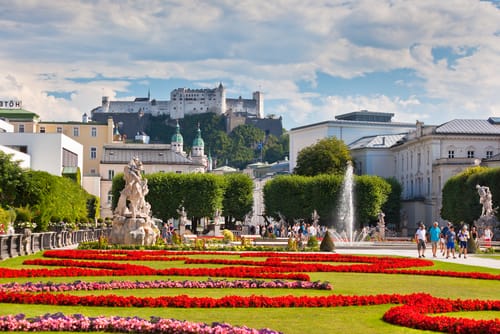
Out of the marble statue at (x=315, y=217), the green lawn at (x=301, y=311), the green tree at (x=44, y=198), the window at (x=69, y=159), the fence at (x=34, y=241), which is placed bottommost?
the green lawn at (x=301, y=311)

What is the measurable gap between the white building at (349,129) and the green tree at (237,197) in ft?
102

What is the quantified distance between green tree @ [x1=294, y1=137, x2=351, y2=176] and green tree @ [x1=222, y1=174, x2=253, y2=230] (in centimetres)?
1203

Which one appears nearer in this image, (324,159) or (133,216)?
(133,216)

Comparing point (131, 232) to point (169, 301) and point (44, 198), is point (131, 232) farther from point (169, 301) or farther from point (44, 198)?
point (169, 301)

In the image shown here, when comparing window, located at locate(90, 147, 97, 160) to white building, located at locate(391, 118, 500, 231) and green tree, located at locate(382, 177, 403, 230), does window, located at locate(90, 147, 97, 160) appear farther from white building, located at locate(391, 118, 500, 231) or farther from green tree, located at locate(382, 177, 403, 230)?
green tree, located at locate(382, 177, 403, 230)

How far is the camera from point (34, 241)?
42.4 metres

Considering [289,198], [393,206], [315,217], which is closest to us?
[315,217]

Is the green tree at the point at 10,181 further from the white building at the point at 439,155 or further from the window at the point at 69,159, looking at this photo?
the white building at the point at 439,155

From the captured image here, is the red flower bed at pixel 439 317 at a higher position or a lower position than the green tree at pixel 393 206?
lower

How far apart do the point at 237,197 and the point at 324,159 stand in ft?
49.3

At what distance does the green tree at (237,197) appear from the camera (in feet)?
327

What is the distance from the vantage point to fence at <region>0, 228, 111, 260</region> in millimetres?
35938

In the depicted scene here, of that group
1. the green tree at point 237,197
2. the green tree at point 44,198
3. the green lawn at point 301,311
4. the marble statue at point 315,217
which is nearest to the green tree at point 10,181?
the green tree at point 44,198

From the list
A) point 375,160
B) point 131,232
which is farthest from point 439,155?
point 131,232
